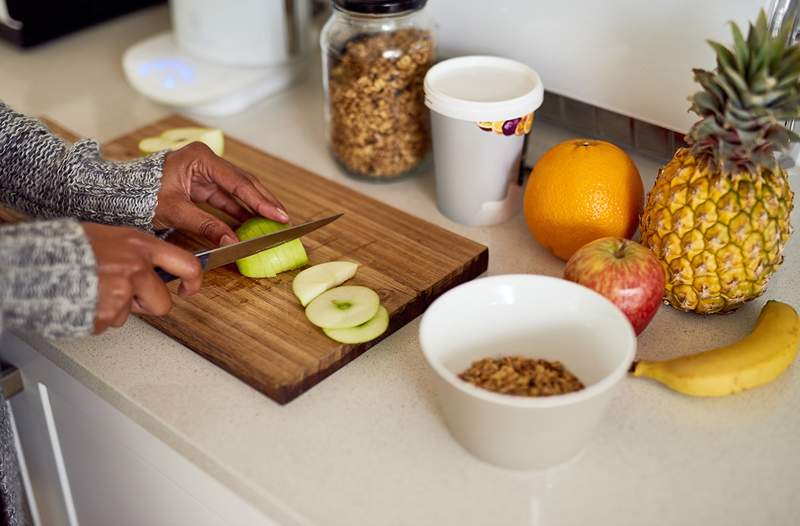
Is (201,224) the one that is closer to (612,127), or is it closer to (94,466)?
(94,466)

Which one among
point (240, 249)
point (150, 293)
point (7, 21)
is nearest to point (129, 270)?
point (150, 293)

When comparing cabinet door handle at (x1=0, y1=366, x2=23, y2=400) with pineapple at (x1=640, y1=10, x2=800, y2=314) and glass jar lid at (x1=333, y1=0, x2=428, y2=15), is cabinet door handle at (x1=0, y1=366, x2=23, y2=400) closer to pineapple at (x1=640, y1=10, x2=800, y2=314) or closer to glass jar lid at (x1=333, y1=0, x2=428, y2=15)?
glass jar lid at (x1=333, y1=0, x2=428, y2=15)

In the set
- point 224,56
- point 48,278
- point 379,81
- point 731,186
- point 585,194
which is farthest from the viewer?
point 224,56

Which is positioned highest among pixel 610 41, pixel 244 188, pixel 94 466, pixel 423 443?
pixel 610 41

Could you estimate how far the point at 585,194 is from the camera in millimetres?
873

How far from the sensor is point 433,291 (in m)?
0.87

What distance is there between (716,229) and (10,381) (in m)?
0.75

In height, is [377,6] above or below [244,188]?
above

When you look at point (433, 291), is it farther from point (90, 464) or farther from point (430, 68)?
point (90, 464)

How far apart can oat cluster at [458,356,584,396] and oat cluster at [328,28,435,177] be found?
1.29 feet

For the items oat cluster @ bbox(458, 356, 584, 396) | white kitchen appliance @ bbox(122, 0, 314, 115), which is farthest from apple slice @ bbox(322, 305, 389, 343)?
white kitchen appliance @ bbox(122, 0, 314, 115)

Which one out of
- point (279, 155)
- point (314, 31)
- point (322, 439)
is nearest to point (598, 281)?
point (322, 439)

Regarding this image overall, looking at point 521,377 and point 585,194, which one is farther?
point 585,194

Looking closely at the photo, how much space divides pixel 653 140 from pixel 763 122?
1.00 ft
